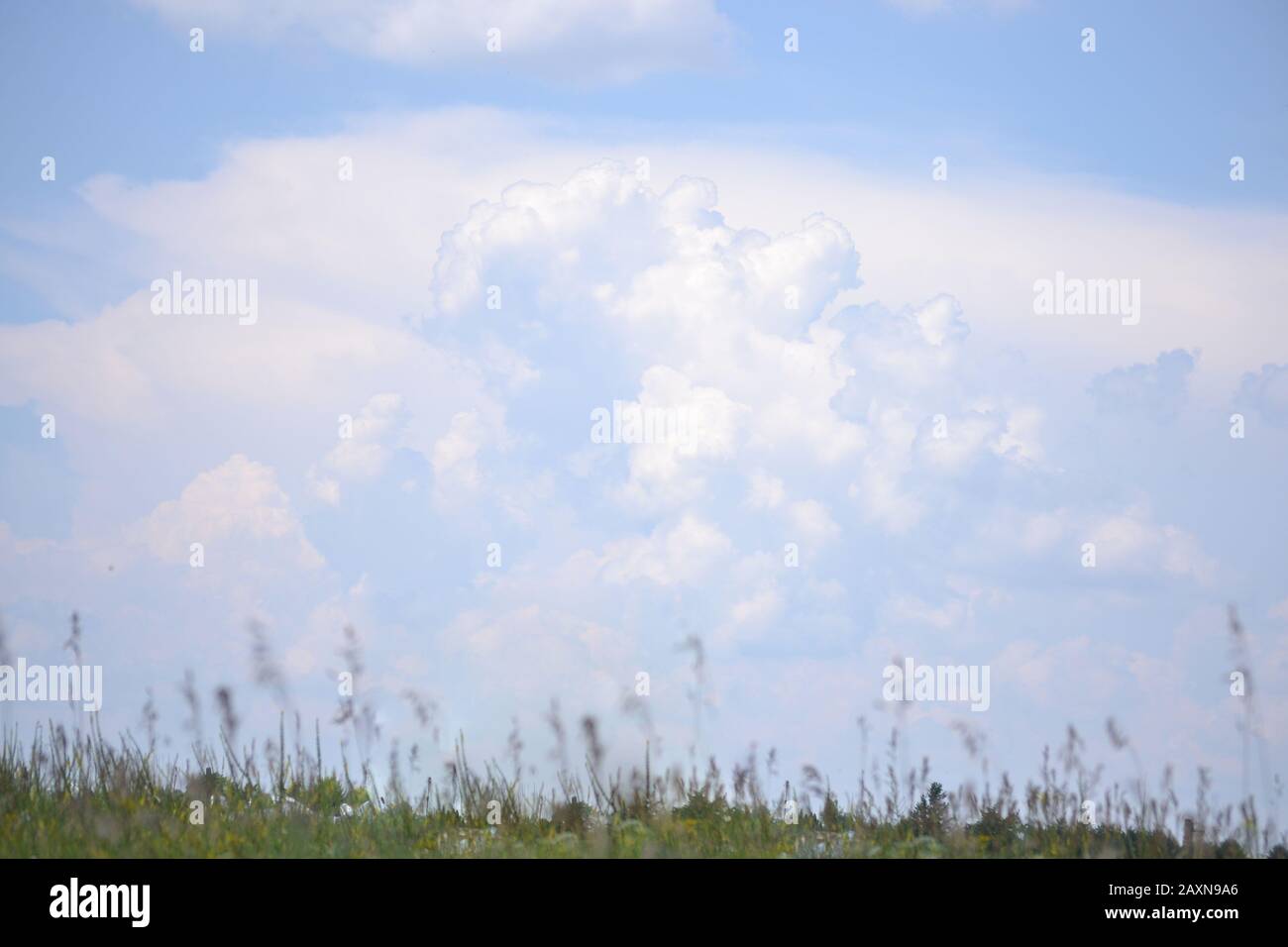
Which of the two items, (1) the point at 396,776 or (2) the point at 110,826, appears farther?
(1) the point at 396,776

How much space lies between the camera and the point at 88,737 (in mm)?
10883
